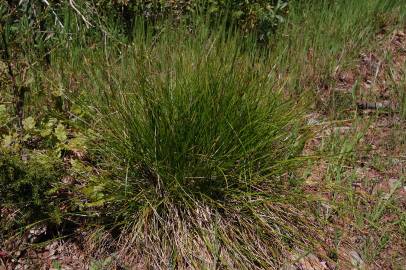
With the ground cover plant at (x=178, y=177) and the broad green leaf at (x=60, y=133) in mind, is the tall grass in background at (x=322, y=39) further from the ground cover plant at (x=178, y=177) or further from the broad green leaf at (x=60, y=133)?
the broad green leaf at (x=60, y=133)

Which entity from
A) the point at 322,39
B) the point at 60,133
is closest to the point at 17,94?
the point at 60,133

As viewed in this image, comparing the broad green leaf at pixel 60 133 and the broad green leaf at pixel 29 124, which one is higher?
the broad green leaf at pixel 29 124

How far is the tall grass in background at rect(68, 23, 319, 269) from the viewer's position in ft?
7.45

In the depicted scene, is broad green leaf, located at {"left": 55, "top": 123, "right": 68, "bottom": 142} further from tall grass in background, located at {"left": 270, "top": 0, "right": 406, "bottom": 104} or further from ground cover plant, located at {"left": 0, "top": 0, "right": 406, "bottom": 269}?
tall grass in background, located at {"left": 270, "top": 0, "right": 406, "bottom": 104}

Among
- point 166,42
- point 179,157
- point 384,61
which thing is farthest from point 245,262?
point 384,61

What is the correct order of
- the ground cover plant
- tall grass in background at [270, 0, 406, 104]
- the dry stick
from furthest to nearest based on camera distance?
1. tall grass in background at [270, 0, 406, 104]
2. the dry stick
3. the ground cover plant

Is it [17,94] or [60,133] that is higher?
[17,94]

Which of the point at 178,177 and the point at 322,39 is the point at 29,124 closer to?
the point at 178,177

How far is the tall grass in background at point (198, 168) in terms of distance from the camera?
227cm

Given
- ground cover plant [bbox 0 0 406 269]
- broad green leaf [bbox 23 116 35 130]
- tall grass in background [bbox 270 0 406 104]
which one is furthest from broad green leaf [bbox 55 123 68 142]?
tall grass in background [bbox 270 0 406 104]

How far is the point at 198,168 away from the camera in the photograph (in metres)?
2.29

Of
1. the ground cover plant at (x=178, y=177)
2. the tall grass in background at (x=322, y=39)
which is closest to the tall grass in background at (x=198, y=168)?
the ground cover plant at (x=178, y=177)

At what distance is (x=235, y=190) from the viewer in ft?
7.63

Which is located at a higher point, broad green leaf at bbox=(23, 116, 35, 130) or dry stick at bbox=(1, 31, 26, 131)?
dry stick at bbox=(1, 31, 26, 131)
